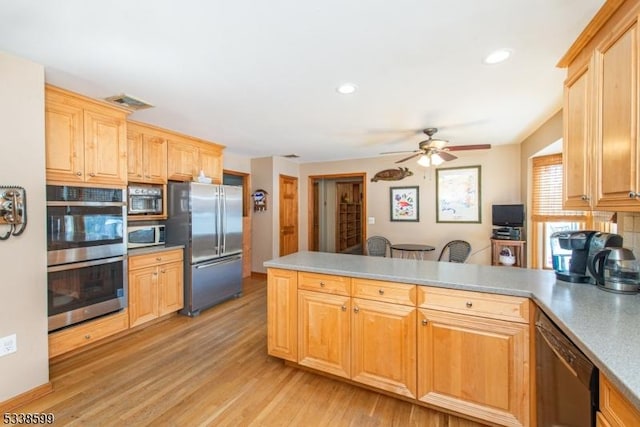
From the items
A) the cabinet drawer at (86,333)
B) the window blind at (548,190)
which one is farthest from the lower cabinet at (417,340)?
the window blind at (548,190)

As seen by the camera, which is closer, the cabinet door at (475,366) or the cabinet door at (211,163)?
the cabinet door at (475,366)

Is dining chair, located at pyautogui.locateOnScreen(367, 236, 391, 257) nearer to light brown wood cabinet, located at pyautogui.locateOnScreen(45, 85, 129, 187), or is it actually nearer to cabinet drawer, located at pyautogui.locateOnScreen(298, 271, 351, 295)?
cabinet drawer, located at pyautogui.locateOnScreen(298, 271, 351, 295)

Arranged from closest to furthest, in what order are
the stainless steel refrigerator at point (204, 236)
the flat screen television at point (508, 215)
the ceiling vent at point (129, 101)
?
1. the ceiling vent at point (129, 101)
2. the stainless steel refrigerator at point (204, 236)
3. the flat screen television at point (508, 215)

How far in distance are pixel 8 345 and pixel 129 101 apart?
213 centimetres

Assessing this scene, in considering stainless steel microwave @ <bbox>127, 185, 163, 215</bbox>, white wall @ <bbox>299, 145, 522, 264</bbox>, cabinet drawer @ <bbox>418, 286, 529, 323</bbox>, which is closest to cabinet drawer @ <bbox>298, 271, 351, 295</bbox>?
cabinet drawer @ <bbox>418, 286, 529, 323</bbox>

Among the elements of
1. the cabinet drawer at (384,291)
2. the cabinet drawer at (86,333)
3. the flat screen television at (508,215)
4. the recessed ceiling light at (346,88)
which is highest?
the recessed ceiling light at (346,88)

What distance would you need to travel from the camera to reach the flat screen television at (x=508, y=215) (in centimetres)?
412

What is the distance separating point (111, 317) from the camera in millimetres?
2855

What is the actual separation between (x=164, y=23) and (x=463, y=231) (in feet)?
16.2

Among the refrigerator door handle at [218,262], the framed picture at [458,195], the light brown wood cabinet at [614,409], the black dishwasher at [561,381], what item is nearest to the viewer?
the light brown wood cabinet at [614,409]

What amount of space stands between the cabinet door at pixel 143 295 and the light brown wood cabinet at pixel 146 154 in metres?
1.11

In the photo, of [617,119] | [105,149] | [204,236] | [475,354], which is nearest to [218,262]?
[204,236]

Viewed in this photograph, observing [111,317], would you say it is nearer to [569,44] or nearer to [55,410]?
[55,410]

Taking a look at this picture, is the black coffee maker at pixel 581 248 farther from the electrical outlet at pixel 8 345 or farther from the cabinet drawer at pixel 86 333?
the cabinet drawer at pixel 86 333
